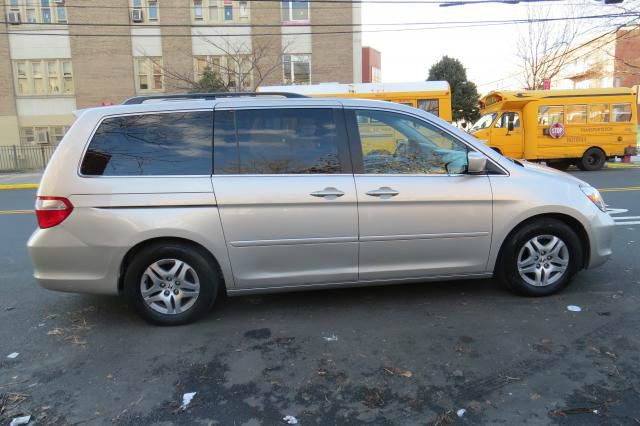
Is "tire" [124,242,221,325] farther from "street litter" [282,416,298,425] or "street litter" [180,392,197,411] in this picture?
"street litter" [282,416,298,425]

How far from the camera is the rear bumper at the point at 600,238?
416cm

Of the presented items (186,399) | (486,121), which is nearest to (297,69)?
(486,121)

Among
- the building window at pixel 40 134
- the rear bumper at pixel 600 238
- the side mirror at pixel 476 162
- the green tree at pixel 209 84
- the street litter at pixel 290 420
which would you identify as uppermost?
the green tree at pixel 209 84

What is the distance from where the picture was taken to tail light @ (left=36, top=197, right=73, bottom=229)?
3.59 metres

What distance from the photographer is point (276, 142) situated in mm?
3836

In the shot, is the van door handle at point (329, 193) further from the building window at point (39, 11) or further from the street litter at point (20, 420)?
the building window at point (39, 11)

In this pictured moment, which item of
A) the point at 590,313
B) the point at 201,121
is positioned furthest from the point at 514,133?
the point at 201,121

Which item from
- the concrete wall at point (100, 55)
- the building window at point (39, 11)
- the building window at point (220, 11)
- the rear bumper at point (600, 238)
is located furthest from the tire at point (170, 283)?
the building window at point (39, 11)

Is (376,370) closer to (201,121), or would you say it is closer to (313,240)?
(313,240)

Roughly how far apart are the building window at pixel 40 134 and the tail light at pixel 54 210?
26370 mm

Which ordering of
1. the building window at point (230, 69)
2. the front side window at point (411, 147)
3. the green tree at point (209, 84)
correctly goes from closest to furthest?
the front side window at point (411, 147) → the green tree at point (209, 84) → the building window at point (230, 69)

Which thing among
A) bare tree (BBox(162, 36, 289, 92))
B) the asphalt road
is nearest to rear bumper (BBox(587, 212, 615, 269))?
the asphalt road

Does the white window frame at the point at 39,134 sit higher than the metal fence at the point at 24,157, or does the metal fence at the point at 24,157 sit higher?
the white window frame at the point at 39,134

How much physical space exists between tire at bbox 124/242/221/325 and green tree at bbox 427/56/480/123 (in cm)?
3022
